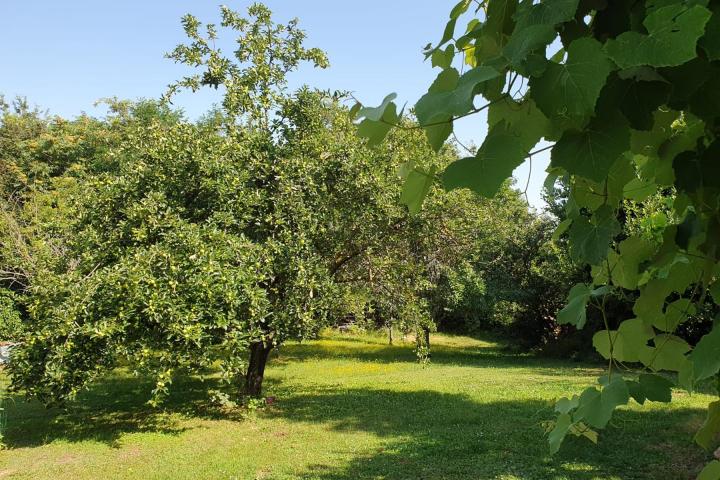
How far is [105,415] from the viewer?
1050 centimetres

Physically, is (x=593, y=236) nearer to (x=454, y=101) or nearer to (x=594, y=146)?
(x=594, y=146)

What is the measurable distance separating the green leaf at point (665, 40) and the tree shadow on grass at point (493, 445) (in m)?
5.31

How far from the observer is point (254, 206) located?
895 cm

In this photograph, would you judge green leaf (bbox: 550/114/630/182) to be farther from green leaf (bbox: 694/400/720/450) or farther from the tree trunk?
the tree trunk

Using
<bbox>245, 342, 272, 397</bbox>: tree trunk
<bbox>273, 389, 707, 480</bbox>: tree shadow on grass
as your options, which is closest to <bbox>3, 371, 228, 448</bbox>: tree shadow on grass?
<bbox>245, 342, 272, 397</bbox>: tree trunk

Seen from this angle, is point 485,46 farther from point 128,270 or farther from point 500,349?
point 500,349

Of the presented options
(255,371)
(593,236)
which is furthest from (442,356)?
(593,236)

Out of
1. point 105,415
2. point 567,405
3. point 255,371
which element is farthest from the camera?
point 255,371

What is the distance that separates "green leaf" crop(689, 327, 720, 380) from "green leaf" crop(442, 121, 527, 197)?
0.91ft

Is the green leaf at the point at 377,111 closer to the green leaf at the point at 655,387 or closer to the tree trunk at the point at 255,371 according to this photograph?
the green leaf at the point at 655,387

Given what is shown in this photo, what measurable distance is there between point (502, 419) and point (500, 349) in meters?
14.7

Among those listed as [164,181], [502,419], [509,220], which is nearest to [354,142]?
[164,181]

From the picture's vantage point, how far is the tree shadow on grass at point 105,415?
902 centimetres

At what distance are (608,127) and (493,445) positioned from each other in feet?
24.7
